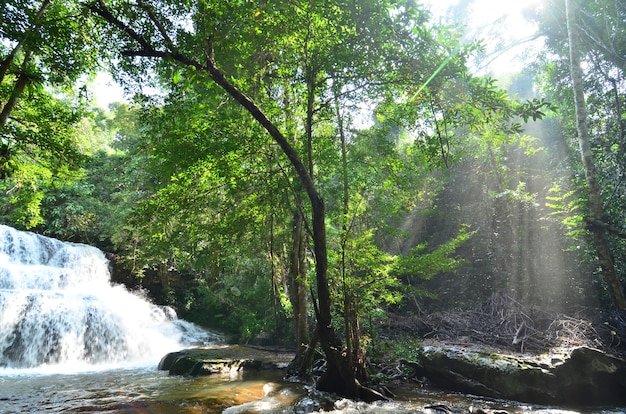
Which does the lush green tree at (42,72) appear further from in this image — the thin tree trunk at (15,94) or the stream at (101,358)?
the stream at (101,358)

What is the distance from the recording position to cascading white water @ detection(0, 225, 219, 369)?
1169 cm

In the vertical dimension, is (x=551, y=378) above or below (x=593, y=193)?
below

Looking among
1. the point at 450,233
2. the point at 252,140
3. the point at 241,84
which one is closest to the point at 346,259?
the point at 252,140

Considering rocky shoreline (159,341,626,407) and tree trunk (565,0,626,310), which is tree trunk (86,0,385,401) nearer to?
rocky shoreline (159,341,626,407)

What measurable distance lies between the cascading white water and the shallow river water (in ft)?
9.82

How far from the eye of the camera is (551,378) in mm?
6652

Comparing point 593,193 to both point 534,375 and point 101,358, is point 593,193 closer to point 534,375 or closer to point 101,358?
point 534,375

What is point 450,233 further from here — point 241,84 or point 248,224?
point 241,84

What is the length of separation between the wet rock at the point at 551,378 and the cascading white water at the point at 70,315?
11336 millimetres

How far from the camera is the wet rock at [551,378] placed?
6570 mm

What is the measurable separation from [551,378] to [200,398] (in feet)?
21.5

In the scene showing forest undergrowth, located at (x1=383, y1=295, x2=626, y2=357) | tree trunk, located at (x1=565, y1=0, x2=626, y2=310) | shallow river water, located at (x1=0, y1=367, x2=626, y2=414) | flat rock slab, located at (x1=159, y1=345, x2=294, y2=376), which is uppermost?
tree trunk, located at (x1=565, y1=0, x2=626, y2=310)

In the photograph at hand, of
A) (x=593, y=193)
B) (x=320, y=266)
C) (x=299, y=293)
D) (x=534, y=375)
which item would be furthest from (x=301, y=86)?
(x=593, y=193)

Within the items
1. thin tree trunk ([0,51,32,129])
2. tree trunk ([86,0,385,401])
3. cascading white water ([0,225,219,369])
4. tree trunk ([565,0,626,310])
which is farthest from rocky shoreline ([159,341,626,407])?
thin tree trunk ([0,51,32,129])
